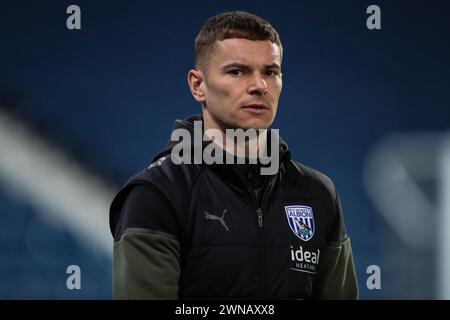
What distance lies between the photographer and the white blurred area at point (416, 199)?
2.55 metres

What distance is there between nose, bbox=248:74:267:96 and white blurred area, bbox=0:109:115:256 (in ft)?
4.72

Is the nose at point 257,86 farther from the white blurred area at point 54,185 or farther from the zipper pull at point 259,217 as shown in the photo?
the white blurred area at point 54,185

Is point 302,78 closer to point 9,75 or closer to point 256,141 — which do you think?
point 9,75

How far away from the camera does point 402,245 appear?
8.39ft

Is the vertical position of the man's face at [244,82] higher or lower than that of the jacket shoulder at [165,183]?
higher

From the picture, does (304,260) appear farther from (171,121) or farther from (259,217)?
(171,121)

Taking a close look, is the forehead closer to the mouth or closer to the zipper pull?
the mouth

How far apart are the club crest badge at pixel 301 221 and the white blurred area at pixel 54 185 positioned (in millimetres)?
1428

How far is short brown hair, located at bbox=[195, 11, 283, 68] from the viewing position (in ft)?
4.14

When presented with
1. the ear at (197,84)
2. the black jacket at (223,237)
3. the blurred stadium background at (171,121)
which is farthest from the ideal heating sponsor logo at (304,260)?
the blurred stadium background at (171,121)

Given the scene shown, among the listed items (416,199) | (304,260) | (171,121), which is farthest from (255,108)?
(416,199)

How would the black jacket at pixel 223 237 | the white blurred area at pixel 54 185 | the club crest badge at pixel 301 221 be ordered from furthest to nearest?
the white blurred area at pixel 54 185 → the club crest badge at pixel 301 221 → the black jacket at pixel 223 237

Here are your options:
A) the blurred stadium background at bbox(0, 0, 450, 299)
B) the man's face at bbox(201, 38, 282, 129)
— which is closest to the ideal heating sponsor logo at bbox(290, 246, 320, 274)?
the man's face at bbox(201, 38, 282, 129)

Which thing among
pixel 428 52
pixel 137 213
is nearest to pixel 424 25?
pixel 428 52
